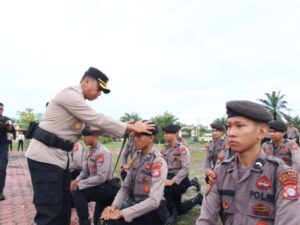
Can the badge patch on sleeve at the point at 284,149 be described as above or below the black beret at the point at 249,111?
below

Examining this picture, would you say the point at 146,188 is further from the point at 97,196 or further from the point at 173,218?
the point at 173,218

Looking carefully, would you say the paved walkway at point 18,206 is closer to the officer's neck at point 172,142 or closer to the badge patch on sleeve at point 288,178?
the officer's neck at point 172,142

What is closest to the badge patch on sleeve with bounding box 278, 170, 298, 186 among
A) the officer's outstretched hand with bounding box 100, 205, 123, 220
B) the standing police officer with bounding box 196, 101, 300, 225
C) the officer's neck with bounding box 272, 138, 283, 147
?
the standing police officer with bounding box 196, 101, 300, 225

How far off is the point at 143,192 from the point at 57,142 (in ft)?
3.20

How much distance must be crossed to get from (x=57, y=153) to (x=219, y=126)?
13.4ft

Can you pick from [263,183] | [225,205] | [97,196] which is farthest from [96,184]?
[263,183]

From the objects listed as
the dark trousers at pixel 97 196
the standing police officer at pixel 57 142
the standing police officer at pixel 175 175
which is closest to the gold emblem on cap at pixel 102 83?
the standing police officer at pixel 57 142

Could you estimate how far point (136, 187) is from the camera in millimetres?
3633

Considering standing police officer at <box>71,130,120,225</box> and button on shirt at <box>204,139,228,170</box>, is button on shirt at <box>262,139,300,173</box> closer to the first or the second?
button on shirt at <box>204,139,228,170</box>

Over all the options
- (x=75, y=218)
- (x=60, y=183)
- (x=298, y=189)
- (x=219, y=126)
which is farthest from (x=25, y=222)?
(x=298, y=189)

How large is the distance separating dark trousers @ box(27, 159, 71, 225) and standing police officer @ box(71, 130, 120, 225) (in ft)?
3.92

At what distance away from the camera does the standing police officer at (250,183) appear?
6.72 feet

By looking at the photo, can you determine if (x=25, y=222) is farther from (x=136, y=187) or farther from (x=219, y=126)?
(x=219, y=126)

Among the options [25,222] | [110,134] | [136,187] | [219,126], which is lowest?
[25,222]
